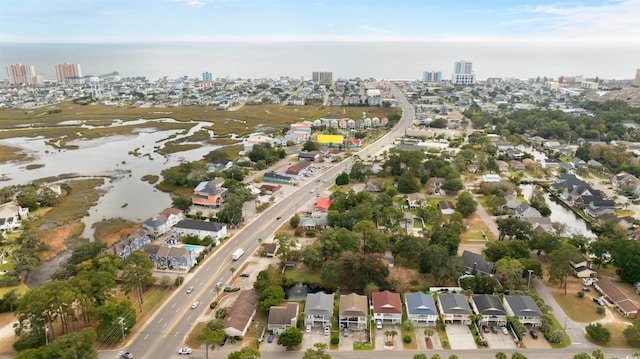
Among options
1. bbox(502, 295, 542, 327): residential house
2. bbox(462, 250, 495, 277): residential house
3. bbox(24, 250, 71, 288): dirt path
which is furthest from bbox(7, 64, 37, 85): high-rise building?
bbox(502, 295, 542, 327): residential house

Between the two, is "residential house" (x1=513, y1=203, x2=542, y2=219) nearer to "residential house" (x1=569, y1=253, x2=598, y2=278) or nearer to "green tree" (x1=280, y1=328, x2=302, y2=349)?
"residential house" (x1=569, y1=253, x2=598, y2=278)

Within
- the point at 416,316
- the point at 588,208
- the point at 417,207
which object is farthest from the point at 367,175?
the point at 416,316

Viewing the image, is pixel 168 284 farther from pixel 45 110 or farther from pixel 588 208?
pixel 45 110

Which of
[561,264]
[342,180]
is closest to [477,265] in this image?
[561,264]

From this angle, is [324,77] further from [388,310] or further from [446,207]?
[388,310]

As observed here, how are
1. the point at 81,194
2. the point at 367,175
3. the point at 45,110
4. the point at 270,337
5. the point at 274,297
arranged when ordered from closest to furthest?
1. the point at 270,337
2. the point at 274,297
3. the point at 81,194
4. the point at 367,175
5. the point at 45,110
